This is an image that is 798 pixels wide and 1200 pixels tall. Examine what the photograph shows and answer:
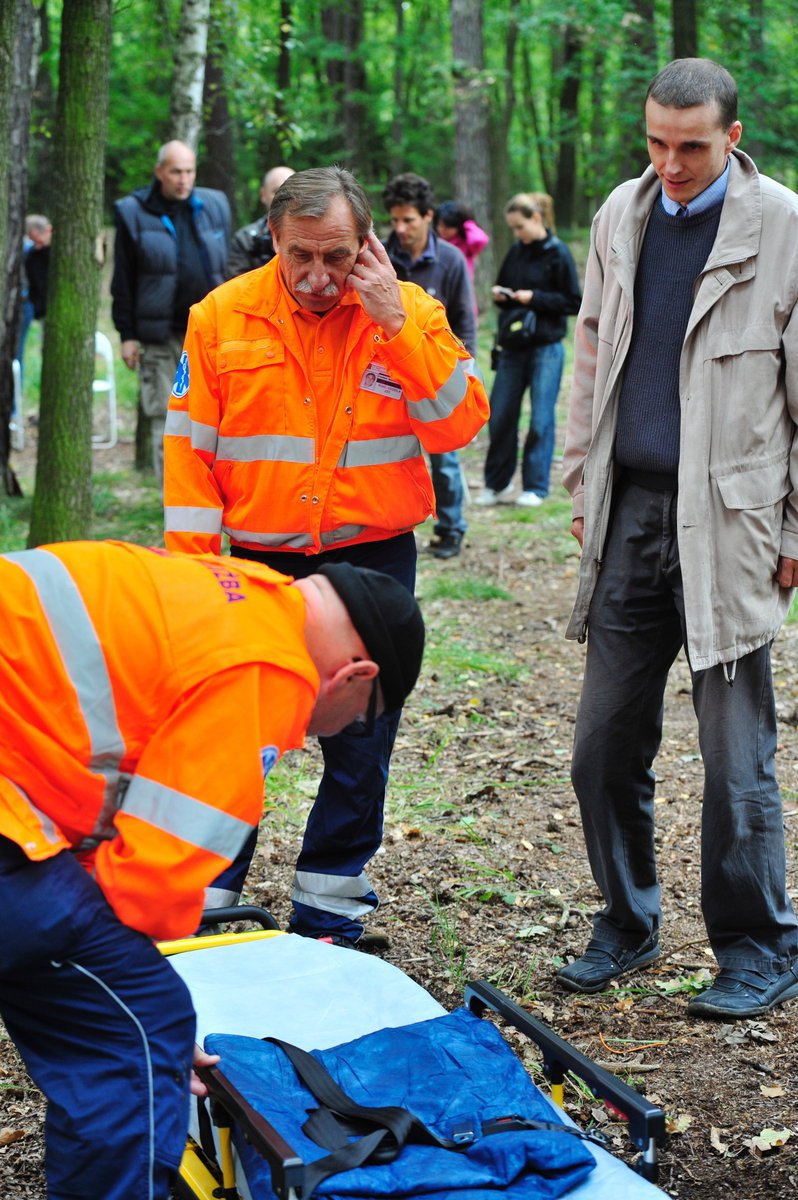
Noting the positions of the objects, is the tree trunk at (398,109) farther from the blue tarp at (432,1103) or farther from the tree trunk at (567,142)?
the blue tarp at (432,1103)

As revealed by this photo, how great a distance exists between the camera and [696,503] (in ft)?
10.9

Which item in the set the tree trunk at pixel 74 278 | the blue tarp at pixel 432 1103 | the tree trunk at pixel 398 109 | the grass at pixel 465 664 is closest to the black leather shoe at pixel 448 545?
the grass at pixel 465 664

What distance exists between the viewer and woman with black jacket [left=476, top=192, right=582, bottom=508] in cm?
945

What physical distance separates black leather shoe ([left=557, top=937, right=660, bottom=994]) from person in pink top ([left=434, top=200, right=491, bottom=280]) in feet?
22.2

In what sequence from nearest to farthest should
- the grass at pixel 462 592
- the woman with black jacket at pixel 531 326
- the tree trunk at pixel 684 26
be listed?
the grass at pixel 462 592, the woman with black jacket at pixel 531 326, the tree trunk at pixel 684 26

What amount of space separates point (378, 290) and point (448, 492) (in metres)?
5.21

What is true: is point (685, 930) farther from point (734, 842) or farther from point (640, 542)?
point (640, 542)

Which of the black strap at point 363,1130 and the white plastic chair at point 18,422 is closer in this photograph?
the black strap at point 363,1130

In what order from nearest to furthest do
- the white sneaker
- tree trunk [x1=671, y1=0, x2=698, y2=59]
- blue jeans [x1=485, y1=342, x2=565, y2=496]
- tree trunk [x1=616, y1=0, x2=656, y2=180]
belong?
blue jeans [x1=485, y1=342, x2=565, y2=496] → the white sneaker → tree trunk [x1=671, y1=0, x2=698, y2=59] → tree trunk [x1=616, y1=0, x2=656, y2=180]

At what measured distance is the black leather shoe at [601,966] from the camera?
379 centimetres

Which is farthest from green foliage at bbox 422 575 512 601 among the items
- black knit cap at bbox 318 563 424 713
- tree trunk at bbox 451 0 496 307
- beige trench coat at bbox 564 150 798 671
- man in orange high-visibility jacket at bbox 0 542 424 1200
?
tree trunk at bbox 451 0 496 307

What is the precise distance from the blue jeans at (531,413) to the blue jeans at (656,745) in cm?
615

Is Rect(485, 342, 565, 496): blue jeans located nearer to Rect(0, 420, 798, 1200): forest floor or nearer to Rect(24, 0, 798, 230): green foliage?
Rect(0, 420, 798, 1200): forest floor

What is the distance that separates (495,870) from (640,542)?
5.38 ft
